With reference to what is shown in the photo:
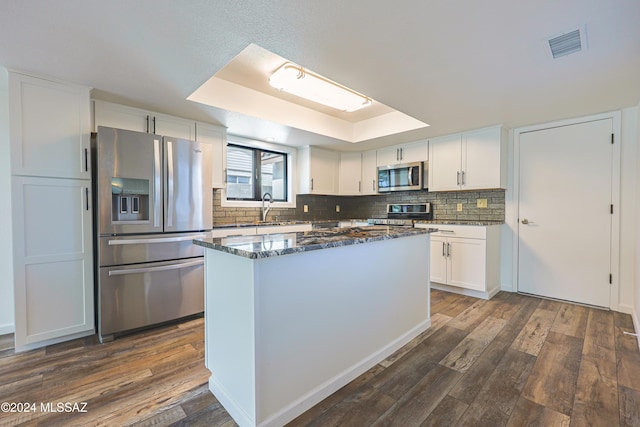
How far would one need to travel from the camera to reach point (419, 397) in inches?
65.3

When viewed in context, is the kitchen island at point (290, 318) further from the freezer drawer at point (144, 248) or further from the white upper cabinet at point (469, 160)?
the white upper cabinet at point (469, 160)

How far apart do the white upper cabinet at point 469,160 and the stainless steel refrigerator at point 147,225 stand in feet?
10.1

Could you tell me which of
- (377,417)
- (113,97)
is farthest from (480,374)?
(113,97)

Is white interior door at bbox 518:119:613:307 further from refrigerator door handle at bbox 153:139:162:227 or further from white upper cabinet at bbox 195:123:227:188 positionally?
refrigerator door handle at bbox 153:139:162:227

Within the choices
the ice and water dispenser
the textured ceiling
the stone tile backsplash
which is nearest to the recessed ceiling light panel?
the textured ceiling

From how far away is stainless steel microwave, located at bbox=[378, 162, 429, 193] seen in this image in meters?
4.24

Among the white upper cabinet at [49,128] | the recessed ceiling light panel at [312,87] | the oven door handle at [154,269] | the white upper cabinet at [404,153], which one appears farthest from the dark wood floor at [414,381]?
the white upper cabinet at [404,153]

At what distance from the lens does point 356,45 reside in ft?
5.95

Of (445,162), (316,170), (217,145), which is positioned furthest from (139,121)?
(445,162)

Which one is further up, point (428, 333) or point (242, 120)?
point (242, 120)

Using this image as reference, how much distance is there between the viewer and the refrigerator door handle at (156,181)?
101 inches

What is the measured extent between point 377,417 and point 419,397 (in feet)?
1.07

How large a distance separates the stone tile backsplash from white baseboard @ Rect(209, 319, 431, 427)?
248 centimetres

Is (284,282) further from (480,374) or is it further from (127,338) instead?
(127,338)
